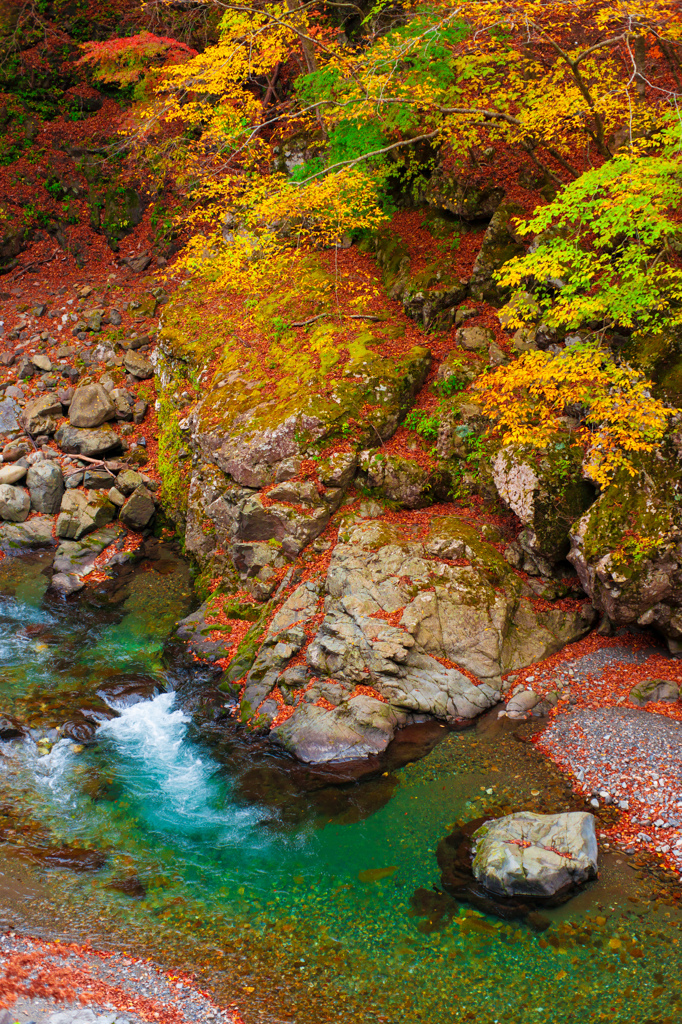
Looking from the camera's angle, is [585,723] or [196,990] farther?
[585,723]

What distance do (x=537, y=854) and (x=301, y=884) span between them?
265 centimetres

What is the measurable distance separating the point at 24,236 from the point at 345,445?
57.7 ft

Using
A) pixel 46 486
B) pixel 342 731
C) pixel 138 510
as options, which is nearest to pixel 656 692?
pixel 342 731

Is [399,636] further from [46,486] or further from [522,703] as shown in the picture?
[46,486]

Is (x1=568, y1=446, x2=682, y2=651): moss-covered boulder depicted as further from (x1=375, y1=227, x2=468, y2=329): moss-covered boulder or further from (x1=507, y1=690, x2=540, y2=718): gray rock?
(x1=375, y1=227, x2=468, y2=329): moss-covered boulder

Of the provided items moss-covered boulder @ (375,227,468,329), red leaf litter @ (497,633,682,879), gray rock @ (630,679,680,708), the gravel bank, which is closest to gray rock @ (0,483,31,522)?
moss-covered boulder @ (375,227,468,329)

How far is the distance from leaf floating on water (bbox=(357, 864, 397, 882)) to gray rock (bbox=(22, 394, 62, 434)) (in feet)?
48.6

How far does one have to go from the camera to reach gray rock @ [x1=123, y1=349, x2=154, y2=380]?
61.5 ft

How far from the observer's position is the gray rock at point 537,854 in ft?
21.7

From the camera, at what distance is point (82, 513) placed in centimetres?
1564

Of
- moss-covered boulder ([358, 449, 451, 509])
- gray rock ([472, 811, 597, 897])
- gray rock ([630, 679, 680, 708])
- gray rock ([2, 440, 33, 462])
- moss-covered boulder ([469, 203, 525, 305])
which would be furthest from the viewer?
gray rock ([2, 440, 33, 462])

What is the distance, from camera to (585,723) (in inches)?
345

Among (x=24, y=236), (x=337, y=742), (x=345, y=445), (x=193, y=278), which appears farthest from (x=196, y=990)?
(x=24, y=236)

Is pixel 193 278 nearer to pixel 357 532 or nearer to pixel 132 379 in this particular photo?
pixel 132 379
